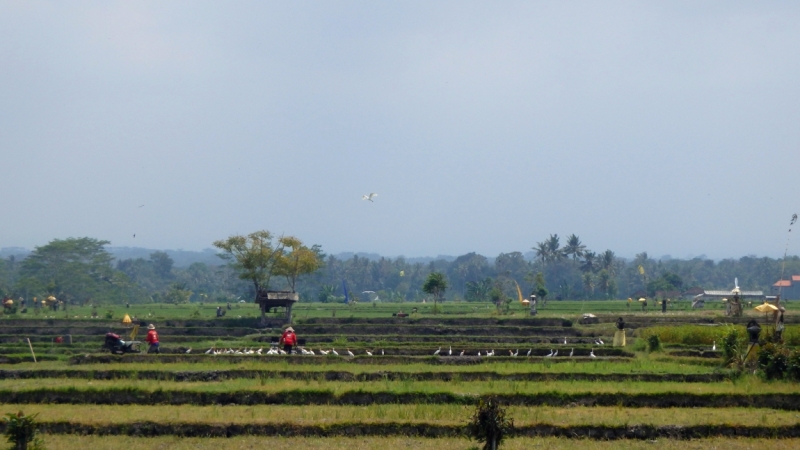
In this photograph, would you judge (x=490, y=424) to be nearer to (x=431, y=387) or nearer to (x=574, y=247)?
(x=431, y=387)

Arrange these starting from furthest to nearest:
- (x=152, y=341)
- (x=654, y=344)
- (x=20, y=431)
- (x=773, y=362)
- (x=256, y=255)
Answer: (x=256, y=255) → (x=654, y=344) → (x=152, y=341) → (x=773, y=362) → (x=20, y=431)

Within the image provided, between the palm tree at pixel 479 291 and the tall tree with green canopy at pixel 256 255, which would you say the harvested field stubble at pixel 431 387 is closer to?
the tall tree with green canopy at pixel 256 255

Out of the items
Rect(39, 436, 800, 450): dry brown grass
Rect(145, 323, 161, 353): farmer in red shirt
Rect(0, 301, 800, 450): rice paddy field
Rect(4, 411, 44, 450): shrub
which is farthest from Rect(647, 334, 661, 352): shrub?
Rect(4, 411, 44, 450): shrub

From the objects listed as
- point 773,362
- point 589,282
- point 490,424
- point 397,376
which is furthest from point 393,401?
point 589,282

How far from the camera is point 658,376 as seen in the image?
21203 mm

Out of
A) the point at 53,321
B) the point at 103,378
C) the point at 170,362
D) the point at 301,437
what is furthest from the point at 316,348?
the point at 53,321

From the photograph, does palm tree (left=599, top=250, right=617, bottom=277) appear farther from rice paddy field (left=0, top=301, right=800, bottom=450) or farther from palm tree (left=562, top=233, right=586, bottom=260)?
rice paddy field (left=0, top=301, right=800, bottom=450)

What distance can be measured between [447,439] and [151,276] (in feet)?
451

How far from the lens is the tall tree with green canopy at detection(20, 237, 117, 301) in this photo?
87438mm

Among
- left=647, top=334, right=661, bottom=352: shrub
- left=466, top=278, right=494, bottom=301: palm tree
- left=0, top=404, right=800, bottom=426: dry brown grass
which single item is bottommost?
left=0, top=404, right=800, bottom=426: dry brown grass

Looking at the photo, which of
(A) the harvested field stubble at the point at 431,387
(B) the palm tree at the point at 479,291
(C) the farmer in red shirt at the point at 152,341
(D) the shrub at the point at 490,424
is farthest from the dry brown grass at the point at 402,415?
(B) the palm tree at the point at 479,291

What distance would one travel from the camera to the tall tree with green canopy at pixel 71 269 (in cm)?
8744

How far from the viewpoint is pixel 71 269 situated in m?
88.5

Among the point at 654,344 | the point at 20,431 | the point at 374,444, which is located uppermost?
the point at 654,344
